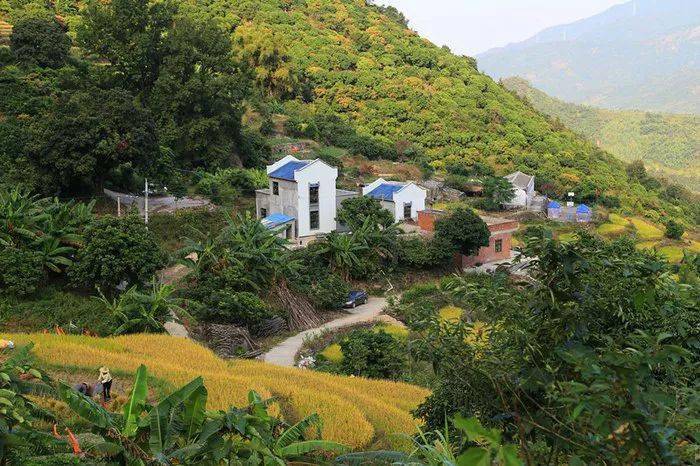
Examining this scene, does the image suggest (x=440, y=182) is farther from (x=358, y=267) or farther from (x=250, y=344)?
(x=250, y=344)

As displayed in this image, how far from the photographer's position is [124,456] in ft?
19.4

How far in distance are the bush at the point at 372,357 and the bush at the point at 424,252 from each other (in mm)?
11051

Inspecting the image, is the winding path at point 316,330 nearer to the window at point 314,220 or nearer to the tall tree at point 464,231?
the tall tree at point 464,231

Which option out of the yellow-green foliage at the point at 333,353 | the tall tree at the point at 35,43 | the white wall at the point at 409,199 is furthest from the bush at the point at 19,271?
the tall tree at the point at 35,43

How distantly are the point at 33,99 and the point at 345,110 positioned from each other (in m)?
32.7

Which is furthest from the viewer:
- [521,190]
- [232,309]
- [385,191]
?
[521,190]

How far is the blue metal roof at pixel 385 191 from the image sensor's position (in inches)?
1305

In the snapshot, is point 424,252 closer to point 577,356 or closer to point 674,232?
point 674,232

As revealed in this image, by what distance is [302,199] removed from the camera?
29.5 metres

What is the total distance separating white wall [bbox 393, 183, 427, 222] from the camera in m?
33.1

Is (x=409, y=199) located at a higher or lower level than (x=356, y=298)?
higher

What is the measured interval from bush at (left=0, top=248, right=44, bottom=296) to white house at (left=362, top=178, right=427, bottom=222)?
17.2 meters

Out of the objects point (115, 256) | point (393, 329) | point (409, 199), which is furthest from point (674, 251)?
point (115, 256)

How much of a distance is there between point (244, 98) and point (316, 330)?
27880 mm
